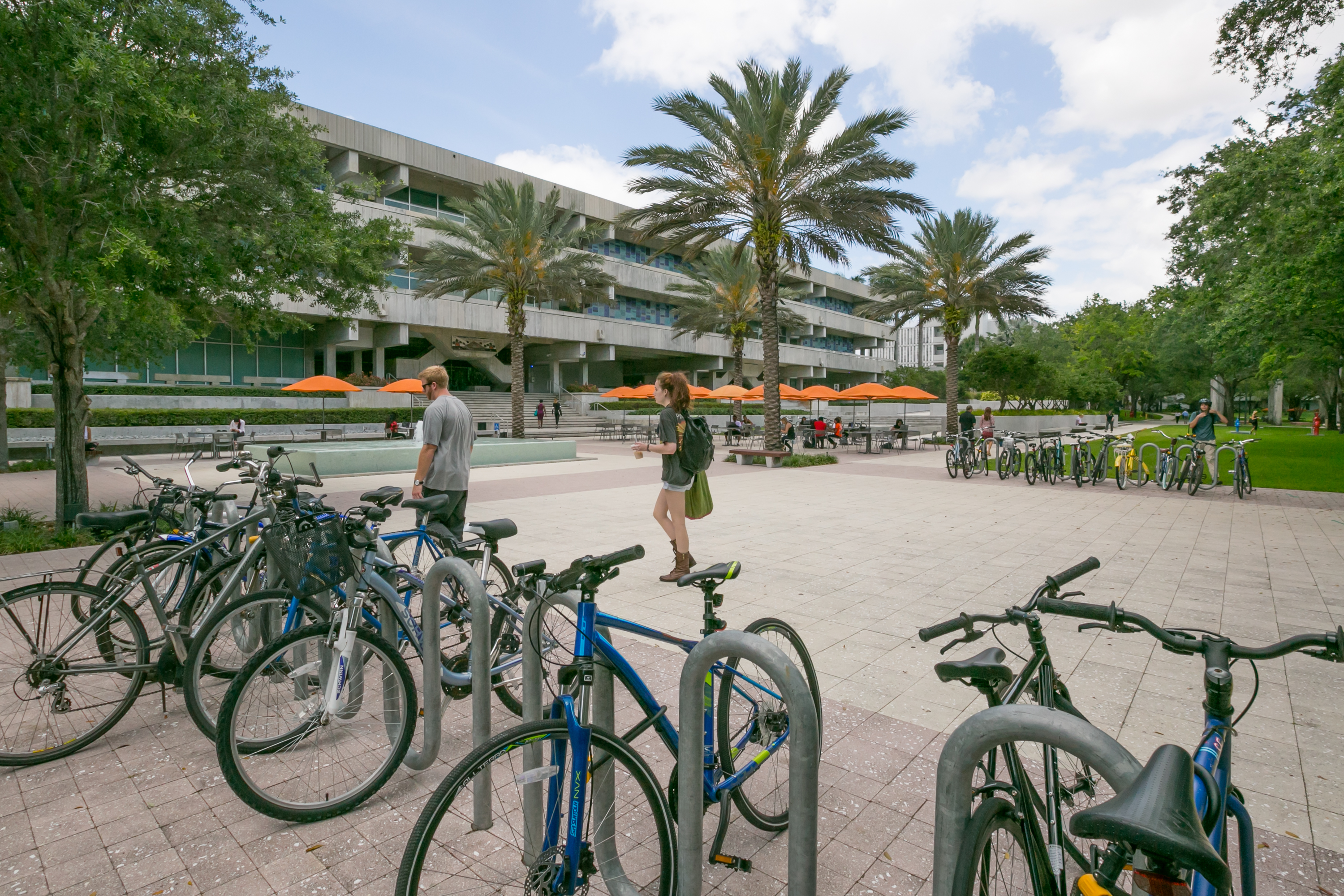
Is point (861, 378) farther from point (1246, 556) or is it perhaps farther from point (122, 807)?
point (122, 807)

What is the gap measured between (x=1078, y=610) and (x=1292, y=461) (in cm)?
2471

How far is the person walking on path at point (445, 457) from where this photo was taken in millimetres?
5547

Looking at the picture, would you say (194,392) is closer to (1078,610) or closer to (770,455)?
(770,455)

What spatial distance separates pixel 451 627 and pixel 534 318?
38.8 meters

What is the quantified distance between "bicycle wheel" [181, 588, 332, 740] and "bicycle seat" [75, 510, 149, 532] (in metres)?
0.87

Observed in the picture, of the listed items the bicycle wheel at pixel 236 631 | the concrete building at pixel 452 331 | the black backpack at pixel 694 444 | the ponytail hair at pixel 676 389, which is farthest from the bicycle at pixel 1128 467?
the concrete building at pixel 452 331

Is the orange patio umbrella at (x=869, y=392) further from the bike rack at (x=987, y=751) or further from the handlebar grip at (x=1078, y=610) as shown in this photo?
the bike rack at (x=987, y=751)

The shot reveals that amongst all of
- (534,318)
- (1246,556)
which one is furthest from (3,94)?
(534,318)

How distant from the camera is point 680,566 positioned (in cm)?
659

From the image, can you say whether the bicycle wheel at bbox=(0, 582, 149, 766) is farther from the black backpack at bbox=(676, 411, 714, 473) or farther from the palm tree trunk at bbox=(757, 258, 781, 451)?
the palm tree trunk at bbox=(757, 258, 781, 451)

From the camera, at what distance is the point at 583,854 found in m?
2.16

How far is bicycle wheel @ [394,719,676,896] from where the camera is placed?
1985mm

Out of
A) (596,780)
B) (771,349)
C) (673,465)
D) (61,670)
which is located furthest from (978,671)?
(771,349)

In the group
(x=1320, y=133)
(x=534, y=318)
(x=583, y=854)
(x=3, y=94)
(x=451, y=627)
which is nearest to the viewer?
(x=583, y=854)
